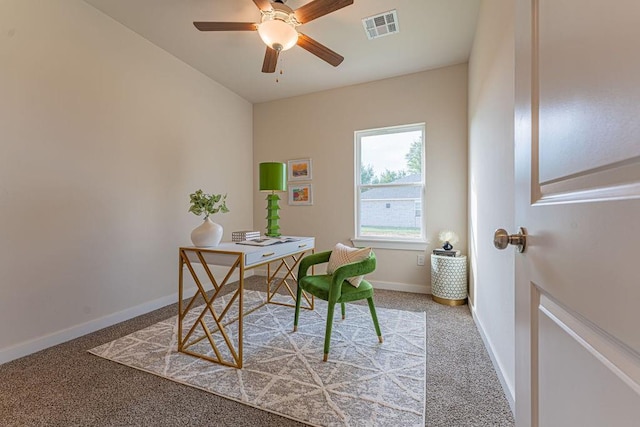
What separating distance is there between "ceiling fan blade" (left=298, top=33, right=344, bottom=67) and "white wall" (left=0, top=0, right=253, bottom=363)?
1745 millimetres

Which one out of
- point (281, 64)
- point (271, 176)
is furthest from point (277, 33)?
point (281, 64)

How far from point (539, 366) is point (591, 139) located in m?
0.50

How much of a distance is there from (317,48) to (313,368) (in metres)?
2.35

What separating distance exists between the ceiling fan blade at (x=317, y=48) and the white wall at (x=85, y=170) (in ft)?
5.72

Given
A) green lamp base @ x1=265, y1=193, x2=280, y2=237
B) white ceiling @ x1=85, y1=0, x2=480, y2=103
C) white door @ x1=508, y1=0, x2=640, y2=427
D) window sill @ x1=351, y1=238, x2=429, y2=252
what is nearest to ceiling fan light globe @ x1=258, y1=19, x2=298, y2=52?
white ceiling @ x1=85, y1=0, x2=480, y2=103

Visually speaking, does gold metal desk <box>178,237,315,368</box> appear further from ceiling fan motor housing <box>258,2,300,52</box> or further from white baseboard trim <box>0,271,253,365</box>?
ceiling fan motor housing <box>258,2,300,52</box>

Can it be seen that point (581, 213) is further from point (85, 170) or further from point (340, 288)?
point (85, 170)

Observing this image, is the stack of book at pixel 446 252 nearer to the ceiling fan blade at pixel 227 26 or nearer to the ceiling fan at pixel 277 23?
the ceiling fan at pixel 277 23

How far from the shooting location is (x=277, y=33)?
1980mm

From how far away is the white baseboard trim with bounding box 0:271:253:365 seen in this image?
192cm

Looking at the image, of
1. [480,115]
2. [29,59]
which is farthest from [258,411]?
[29,59]

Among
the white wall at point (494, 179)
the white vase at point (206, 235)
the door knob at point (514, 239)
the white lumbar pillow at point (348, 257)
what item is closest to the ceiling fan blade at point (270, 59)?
the white vase at point (206, 235)

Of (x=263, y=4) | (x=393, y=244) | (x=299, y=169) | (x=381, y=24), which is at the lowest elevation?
(x=393, y=244)

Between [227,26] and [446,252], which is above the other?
[227,26]
